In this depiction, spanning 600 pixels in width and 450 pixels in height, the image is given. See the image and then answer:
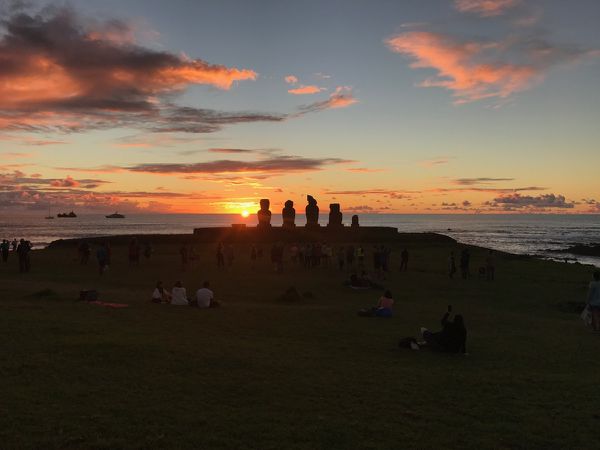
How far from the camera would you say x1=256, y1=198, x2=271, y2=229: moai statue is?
188 ft

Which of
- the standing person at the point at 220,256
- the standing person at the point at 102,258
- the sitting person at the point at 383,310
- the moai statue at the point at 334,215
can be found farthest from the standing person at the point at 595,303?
the moai statue at the point at 334,215

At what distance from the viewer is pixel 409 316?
1745cm

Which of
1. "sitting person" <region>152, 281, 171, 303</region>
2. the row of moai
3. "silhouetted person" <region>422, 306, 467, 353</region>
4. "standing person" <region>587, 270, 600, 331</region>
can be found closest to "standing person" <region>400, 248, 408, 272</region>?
"standing person" <region>587, 270, 600, 331</region>

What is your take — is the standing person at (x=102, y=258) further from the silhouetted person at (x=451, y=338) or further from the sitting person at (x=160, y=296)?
the silhouetted person at (x=451, y=338)

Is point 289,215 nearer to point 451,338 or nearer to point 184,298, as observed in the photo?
point 184,298

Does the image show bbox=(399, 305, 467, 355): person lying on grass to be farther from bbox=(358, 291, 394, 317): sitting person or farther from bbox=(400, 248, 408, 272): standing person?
bbox=(400, 248, 408, 272): standing person

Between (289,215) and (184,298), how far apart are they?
4241 cm

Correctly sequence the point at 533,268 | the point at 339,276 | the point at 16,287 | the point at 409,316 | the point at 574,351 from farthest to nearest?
the point at 533,268 → the point at 339,276 → the point at 16,287 → the point at 409,316 → the point at 574,351

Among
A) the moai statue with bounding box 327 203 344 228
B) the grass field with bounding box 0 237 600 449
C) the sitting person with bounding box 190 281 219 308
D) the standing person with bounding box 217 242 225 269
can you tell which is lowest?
the grass field with bounding box 0 237 600 449

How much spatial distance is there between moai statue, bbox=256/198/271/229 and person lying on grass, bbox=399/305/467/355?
4458cm

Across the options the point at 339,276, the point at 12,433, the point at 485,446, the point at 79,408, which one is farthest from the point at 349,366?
the point at 339,276

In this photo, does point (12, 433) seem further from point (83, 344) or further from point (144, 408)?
point (83, 344)

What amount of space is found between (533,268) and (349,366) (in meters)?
28.8

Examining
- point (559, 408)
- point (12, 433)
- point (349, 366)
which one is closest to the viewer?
point (12, 433)
